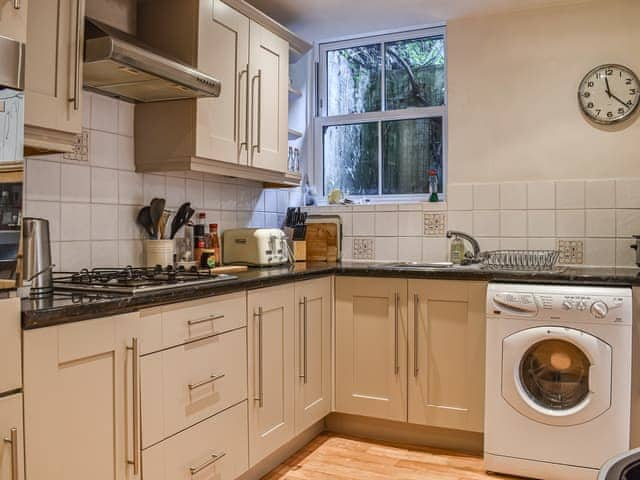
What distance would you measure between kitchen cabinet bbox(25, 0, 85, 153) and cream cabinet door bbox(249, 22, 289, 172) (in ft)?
3.43

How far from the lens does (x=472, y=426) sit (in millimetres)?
2768

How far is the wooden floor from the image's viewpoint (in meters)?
2.58

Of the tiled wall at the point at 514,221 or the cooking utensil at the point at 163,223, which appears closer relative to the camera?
the cooking utensil at the point at 163,223

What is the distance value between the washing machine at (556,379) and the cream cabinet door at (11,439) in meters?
1.90

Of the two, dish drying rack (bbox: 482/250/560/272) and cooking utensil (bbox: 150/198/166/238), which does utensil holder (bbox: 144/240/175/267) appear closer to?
cooking utensil (bbox: 150/198/166/238)

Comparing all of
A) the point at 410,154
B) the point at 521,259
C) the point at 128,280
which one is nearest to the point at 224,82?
the point at 128,280

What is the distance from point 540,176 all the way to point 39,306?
8.63ft

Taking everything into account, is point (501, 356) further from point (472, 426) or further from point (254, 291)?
point (254, 291)

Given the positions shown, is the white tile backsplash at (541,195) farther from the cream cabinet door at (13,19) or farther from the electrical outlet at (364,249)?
the cream cabinet door at (13,19)

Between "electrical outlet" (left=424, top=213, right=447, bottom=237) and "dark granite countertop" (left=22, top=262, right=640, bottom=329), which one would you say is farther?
"electrical outlet" (left=424, top=213, right=447, bottom=237)

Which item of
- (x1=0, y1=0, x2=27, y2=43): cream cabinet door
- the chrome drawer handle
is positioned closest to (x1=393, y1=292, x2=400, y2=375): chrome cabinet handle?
the chrome drawer handle

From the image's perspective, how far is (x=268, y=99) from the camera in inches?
117

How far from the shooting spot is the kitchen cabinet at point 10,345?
131 cm

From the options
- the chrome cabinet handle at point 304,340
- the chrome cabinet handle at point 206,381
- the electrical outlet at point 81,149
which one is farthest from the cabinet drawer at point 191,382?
the electrical outlet at point 81,149
